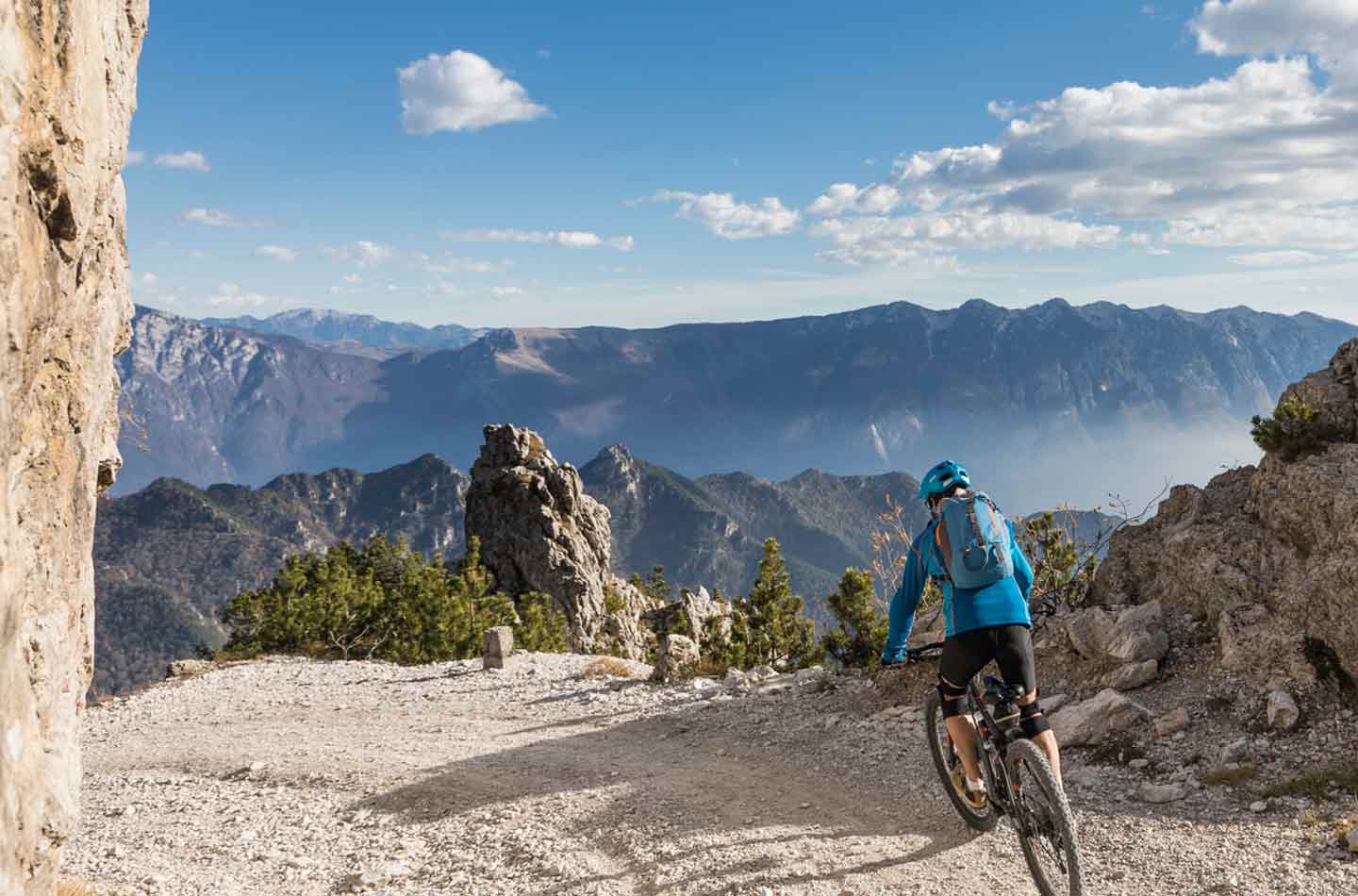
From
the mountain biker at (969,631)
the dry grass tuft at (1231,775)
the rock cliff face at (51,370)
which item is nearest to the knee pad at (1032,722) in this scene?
the mountain biker at (969,631)

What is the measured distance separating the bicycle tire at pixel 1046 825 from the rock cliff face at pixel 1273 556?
4.64 m

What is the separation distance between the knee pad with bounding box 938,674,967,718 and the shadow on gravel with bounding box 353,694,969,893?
1438 millimetres

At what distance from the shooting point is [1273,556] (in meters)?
10.9

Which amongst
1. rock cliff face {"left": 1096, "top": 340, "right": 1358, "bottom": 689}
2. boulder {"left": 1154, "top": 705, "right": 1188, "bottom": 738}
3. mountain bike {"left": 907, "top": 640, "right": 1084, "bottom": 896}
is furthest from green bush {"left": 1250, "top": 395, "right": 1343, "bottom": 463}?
mountain bike {"left": 907, "top": 640, "right": 1084, "bottom": 896}

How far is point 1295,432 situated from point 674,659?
10410mm

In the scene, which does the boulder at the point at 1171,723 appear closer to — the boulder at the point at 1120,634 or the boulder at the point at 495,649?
the boulder at the point at 1120,634

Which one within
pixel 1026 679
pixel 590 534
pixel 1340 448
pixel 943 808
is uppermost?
pixel 1340 448

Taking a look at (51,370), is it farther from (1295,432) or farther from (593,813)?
(1295,432)

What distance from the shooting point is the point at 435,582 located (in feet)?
111

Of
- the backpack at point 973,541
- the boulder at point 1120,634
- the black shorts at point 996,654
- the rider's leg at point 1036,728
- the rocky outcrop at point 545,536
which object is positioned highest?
the backpack at point 973,541

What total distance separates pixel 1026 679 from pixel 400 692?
45.4ft

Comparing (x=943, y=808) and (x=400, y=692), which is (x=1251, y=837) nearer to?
(x=943, y=808)

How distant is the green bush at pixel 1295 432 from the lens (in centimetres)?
1098

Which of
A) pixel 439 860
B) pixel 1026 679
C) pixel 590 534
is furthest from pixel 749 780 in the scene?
pixel 590 534
